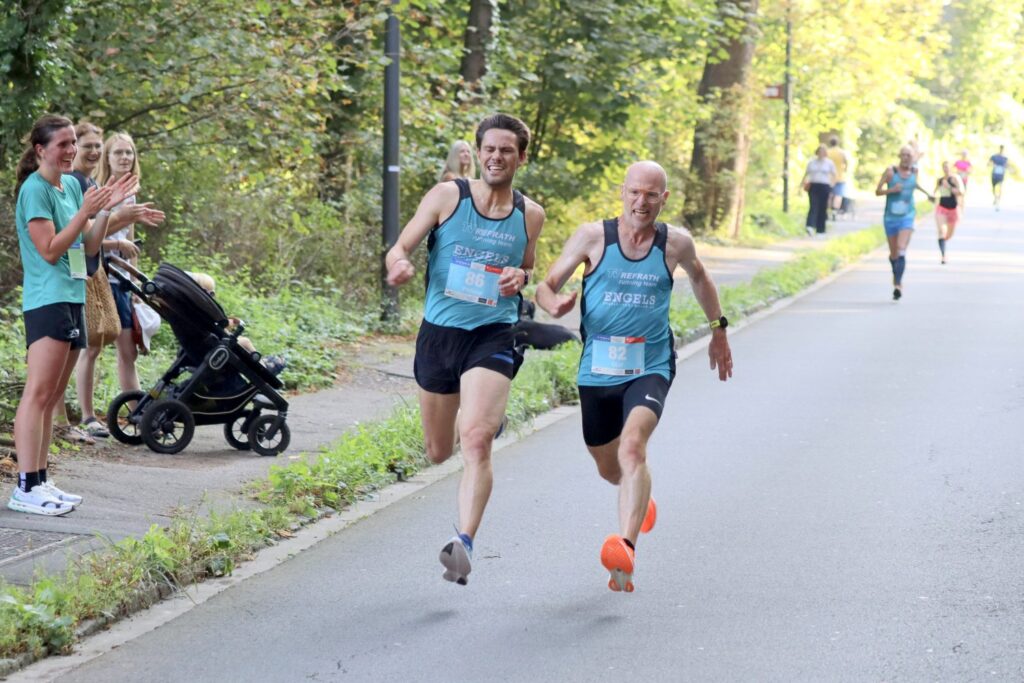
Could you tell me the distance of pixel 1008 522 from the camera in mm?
8336

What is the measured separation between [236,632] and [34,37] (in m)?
5.40

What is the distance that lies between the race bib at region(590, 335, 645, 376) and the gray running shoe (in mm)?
973

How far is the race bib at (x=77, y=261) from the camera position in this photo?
8.10 meters

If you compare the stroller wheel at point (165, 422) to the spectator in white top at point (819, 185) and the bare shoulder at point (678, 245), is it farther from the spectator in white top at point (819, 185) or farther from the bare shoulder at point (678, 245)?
the spectator in white top at point (819, 185)

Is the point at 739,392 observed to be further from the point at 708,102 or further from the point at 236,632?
the point at 708,102

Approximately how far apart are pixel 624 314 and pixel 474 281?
0.61m

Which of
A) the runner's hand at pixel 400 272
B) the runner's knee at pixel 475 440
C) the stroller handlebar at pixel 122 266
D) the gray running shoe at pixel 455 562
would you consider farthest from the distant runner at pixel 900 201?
the gray running shoe at pixel 455 562

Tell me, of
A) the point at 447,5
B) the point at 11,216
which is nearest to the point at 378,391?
the point at 11,216

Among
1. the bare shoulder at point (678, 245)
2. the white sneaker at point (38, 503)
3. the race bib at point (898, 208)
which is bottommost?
the white sneaker at point (38, 503)

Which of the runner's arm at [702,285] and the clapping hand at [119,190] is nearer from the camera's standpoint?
the runner's arm at [702,285]

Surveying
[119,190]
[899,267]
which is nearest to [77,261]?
[119,190]

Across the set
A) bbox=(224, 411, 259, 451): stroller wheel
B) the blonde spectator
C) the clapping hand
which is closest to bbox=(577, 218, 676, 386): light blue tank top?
the clapping hand

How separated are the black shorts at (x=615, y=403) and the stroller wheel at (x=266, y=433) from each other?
3.11m

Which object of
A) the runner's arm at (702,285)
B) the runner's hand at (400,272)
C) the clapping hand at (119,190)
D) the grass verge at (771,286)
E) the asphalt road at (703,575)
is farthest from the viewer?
the grass verge at (771,286)
